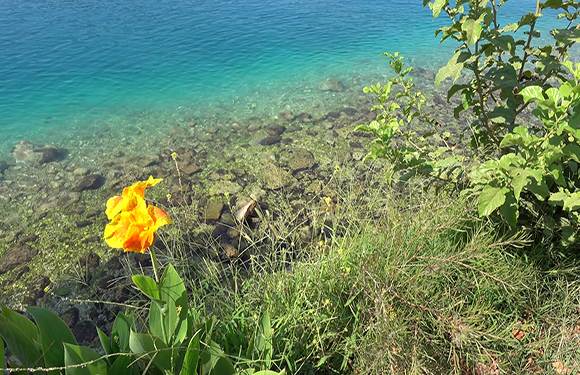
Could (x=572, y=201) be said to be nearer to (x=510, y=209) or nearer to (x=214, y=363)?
(x=510, y=209)

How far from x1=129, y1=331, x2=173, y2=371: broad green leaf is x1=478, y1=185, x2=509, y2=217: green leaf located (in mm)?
1423

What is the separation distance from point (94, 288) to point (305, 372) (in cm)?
209

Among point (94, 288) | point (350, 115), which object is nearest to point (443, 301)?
point (94, 288)

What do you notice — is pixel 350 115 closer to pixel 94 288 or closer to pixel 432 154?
pixel 432 154

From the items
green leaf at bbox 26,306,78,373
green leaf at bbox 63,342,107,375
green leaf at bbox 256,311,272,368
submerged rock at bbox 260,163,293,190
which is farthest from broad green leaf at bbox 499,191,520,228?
submerged rock at bbox 260,163,293,190

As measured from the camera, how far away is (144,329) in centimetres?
201

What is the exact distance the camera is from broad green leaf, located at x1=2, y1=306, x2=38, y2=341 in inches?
61.0

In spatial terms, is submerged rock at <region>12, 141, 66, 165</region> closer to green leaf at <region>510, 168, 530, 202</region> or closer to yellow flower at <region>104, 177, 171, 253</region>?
yellow flower at <region>104, 177, 171, 253</region>

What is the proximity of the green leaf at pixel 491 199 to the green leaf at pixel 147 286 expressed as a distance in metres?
1.40

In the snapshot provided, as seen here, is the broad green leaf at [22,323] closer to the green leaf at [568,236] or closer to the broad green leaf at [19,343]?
the broad green leaf at [19,343]

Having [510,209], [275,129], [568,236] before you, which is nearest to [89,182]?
[275,129]

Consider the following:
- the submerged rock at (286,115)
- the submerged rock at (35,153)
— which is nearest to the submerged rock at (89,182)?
the submerged rock at (35,153)

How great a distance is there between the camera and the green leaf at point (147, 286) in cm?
146

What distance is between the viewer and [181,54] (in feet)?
26.6
